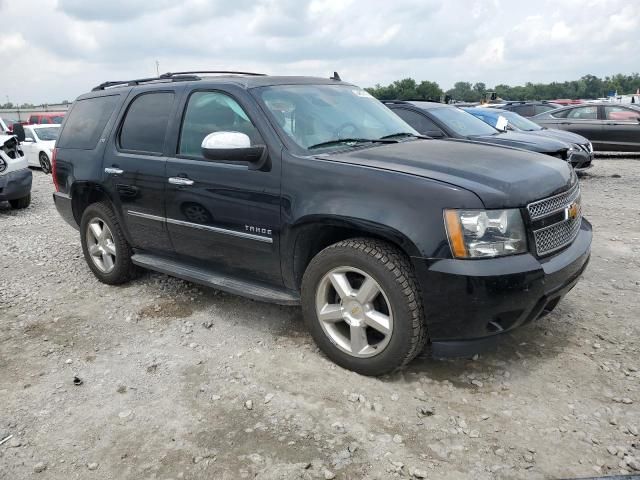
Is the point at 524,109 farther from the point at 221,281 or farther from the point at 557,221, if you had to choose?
the point at 221,281

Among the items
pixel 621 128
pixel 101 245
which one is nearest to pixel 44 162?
pixel 101 245

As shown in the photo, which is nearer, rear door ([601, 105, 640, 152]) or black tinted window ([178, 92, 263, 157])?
black tinted window ([178, 92, 263, 157])

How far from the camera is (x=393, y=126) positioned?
4.24 meters

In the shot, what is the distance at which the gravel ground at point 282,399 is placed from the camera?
2549 mm

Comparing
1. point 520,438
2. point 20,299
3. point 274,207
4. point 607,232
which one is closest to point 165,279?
point 20,299

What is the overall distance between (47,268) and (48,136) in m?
11.0

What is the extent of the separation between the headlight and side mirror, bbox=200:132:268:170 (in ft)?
4.30

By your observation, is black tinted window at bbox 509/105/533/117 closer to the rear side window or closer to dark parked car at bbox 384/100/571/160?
dark parked car at bbox 384/100/571/160

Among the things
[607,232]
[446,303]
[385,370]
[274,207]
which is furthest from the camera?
[607,232]

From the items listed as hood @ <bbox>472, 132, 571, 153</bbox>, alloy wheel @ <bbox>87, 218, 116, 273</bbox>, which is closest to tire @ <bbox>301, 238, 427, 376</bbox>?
alloy wheel @ <bbox>87, 218, 116, 273</bbox>

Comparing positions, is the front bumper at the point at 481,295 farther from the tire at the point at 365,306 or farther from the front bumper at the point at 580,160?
the front bumper at the point at 580,160

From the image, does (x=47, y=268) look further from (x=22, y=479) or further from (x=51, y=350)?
(x=22, y=479)

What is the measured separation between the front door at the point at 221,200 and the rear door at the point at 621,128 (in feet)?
41.0

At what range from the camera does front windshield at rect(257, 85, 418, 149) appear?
364cm
